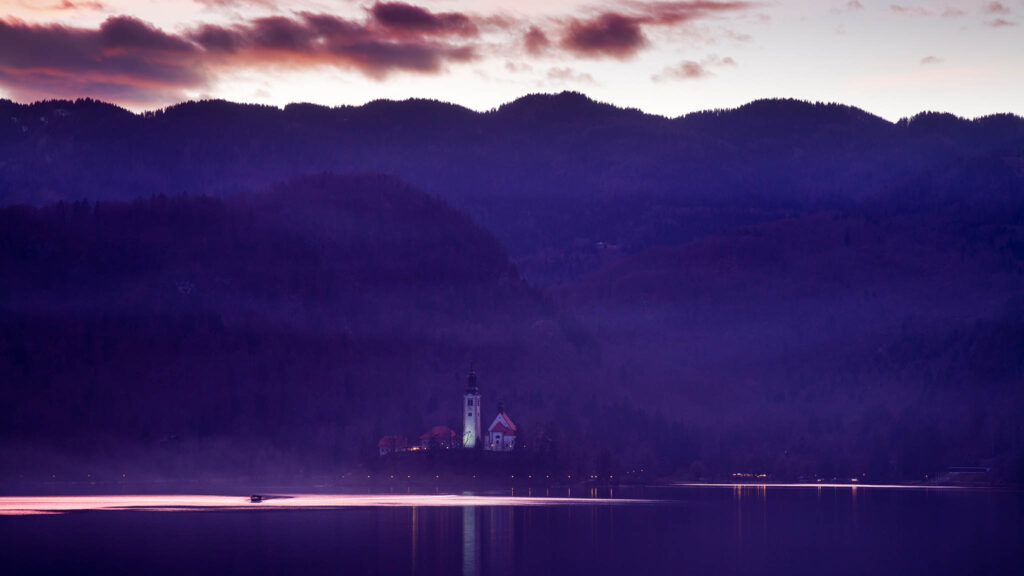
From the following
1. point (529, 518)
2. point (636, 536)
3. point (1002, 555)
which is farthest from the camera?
point (529, 518)

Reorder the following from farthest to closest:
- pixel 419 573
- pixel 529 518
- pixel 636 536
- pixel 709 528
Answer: pixel 529 518, pixel 709 528, pixel 636 536, pixel 419 573

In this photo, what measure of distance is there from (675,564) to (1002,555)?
28710 mm

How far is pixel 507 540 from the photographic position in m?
133

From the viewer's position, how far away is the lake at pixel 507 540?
110m

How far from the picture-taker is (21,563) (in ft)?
357

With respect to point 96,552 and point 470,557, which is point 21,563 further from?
point 470,557

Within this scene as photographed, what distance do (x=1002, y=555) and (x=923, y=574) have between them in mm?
17409

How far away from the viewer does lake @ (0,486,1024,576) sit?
110125 mm

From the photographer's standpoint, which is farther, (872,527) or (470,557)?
(872,527)

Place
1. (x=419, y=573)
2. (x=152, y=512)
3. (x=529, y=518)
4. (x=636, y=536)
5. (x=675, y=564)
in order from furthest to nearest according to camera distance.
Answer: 1. (x=152, y=512)
2. (x=529, y=518)
3. (x=636, y=536)
4. (x=675, y=564)
5. (x=419, y=573)

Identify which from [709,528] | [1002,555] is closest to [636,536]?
[709,528]

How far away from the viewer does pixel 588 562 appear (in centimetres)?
11394

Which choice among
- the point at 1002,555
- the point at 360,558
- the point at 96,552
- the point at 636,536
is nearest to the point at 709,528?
the point at 636,536

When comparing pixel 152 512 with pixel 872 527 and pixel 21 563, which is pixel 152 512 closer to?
pixel 21 563
